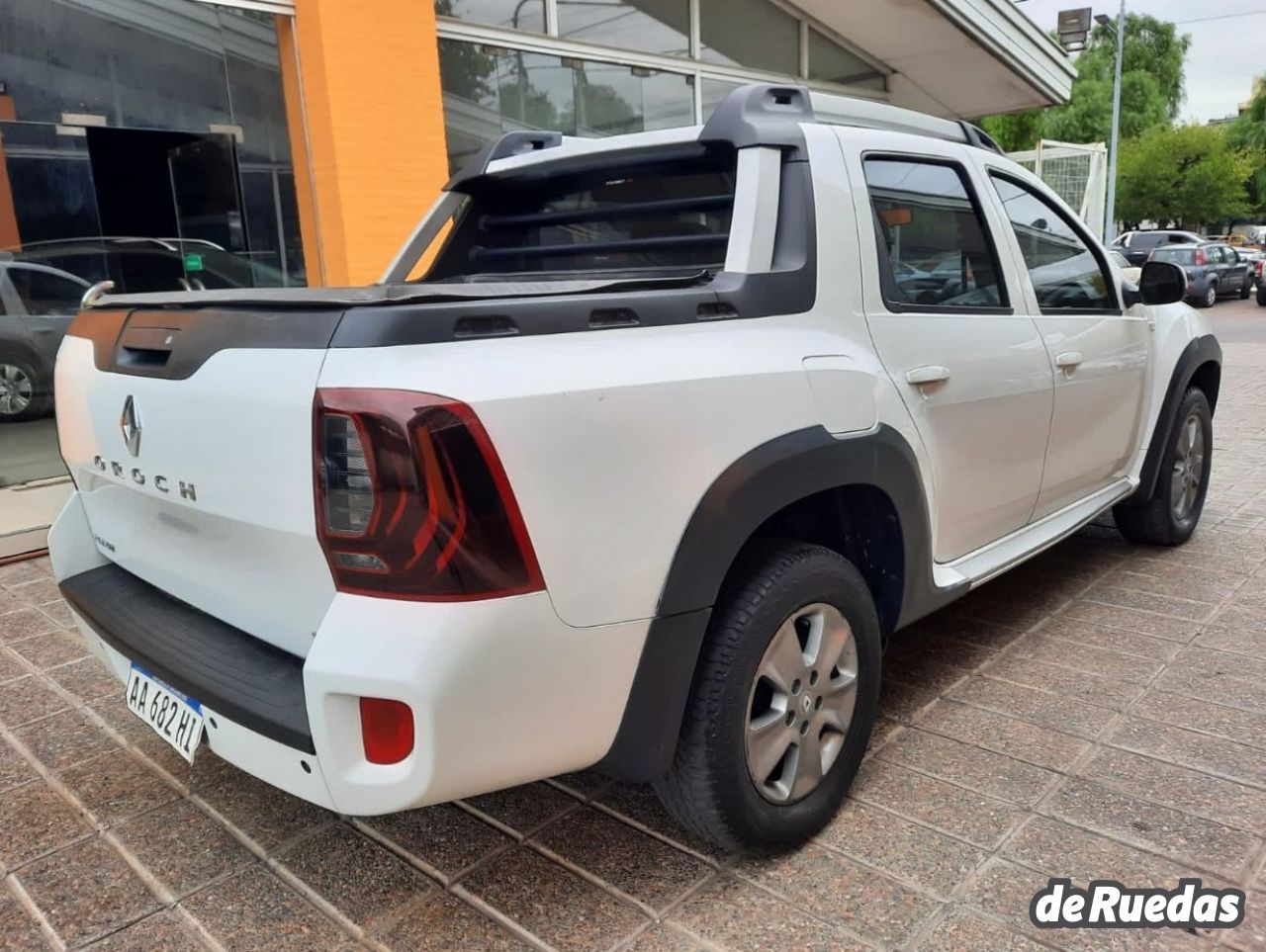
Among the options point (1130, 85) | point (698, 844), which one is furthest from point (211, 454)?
point (1130, 85)

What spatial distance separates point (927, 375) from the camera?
270 cm

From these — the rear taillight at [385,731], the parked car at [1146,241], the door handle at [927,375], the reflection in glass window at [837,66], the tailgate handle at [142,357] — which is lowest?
the rear taillight at [385,731]

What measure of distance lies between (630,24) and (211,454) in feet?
26.2

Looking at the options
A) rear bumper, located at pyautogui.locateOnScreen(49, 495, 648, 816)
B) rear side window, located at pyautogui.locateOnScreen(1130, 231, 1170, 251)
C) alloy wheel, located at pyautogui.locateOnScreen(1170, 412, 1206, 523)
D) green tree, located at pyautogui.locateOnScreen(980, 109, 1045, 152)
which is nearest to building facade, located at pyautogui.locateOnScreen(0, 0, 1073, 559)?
rear bumper, located at pyautogui.locateOnScreen(49, 495, 648, 816)

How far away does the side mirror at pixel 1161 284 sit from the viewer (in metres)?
3.89

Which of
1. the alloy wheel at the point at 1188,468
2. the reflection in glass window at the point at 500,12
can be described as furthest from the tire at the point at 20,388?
the alloy wheel at the point at 1188,468

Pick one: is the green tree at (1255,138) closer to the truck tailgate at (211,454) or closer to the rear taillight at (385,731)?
the truck tailgate at (211,454)

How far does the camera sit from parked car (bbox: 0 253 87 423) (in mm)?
5980

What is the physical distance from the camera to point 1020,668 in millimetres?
3393

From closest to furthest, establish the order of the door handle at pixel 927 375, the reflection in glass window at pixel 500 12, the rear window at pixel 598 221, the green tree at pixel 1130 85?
the door handle at pixel 927 375 < the rear window at pixel 598 221 < the reflection in glass window at pixel 500 12 < the green tree at pixel 1130 85

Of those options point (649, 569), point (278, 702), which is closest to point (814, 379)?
point (649, 569)

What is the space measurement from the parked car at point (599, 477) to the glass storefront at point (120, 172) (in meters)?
3.79

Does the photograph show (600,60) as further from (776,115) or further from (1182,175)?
(1182,175)

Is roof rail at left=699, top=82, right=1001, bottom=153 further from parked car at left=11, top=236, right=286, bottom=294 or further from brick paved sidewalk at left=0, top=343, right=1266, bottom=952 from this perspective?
parked car at left=11, top=236, right=286, bottom=294
